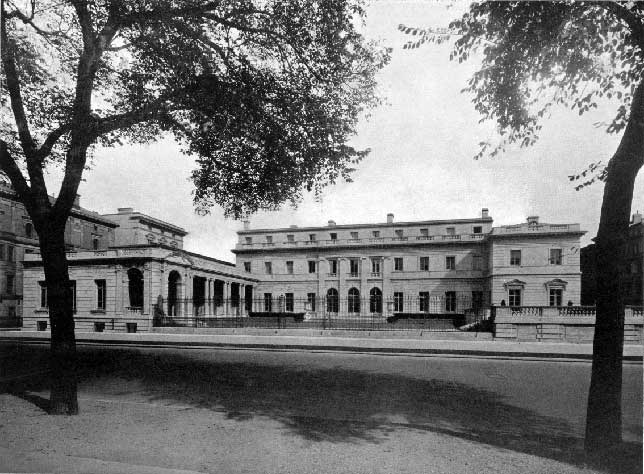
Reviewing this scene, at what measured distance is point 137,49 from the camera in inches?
280

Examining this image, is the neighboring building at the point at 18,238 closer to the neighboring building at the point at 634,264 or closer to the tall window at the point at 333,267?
the neighboring building at the point at 634,264

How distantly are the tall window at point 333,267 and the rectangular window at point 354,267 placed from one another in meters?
1.58

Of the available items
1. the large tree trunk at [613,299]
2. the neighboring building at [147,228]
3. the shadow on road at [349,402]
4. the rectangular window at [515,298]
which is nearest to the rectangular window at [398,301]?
the rectangular window at [515,298]

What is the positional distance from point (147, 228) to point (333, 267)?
32.0 m

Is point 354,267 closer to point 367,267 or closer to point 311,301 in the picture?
point 367,267

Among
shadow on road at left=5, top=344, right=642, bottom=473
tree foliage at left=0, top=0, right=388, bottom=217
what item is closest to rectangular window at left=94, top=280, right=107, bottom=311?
shadow on road at left=5, top=344, right=642, bottom=473

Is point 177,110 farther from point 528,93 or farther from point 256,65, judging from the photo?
point 528,93

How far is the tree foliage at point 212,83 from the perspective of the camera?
6.63m

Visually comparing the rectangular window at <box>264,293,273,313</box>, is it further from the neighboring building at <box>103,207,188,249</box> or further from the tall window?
the neighboring building at <box>103,207,188,249</box>

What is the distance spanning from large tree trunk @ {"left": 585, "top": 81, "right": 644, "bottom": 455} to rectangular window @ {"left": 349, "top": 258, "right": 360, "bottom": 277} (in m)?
35.9

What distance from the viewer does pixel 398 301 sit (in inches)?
1528

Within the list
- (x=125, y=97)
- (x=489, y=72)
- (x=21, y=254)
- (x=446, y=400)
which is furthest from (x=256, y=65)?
(x=446, y=400)

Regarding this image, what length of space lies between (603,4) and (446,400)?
268 inches

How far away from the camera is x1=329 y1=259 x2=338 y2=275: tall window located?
41531 millimetres
